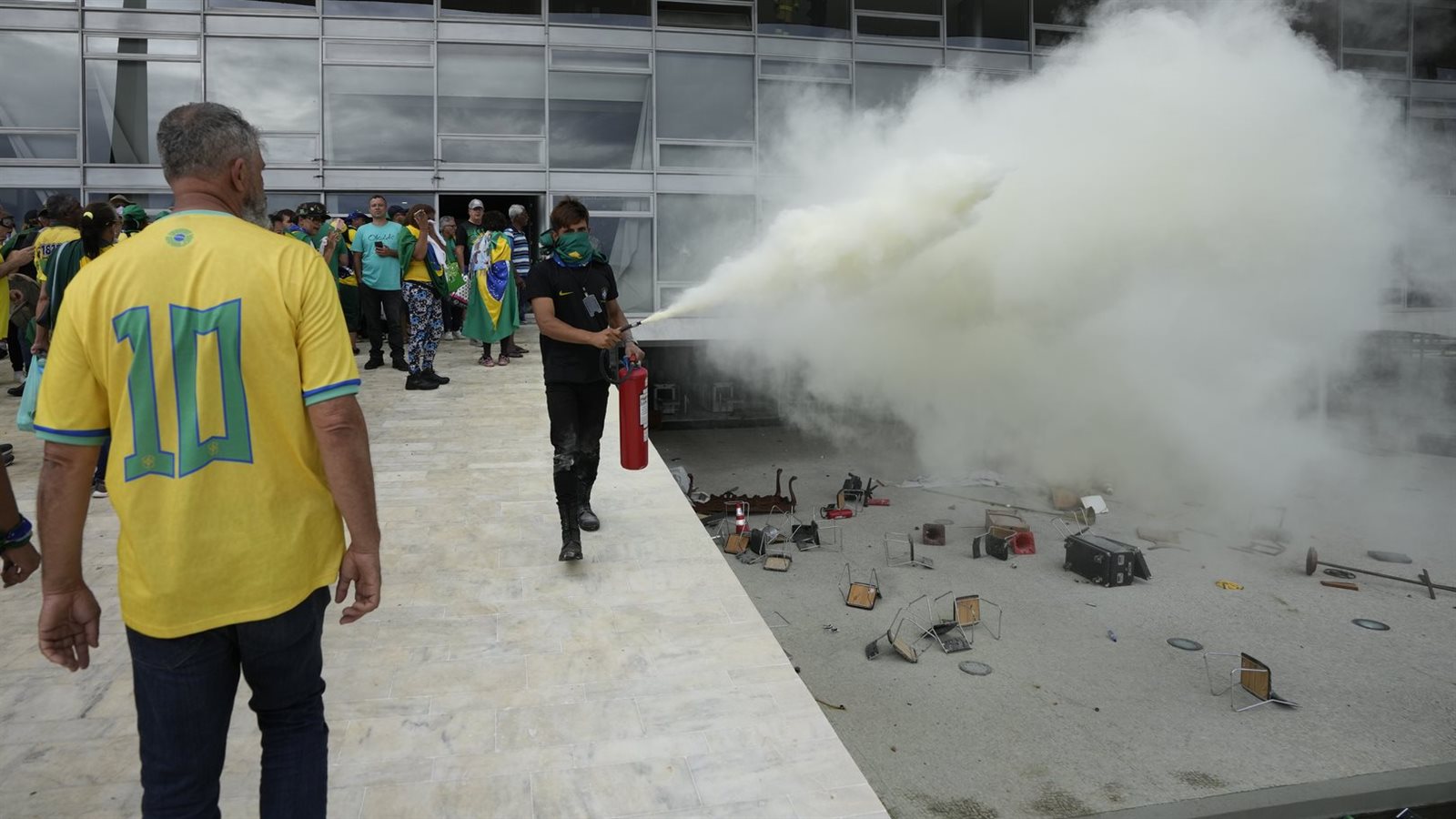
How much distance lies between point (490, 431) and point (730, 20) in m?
9.61

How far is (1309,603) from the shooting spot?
832 centimetres

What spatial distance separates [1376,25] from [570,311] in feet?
56.2

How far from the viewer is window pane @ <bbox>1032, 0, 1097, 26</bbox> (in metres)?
15.1

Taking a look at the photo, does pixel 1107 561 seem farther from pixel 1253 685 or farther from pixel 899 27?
pixel 899 27

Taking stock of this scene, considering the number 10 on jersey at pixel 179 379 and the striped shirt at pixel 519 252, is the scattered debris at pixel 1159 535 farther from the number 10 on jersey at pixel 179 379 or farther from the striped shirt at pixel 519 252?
the number 10 on jersey at pixel 179 379

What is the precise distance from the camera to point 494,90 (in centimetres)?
1397

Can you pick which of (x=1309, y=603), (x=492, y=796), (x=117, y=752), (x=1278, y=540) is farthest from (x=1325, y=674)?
(x=117, y=752)

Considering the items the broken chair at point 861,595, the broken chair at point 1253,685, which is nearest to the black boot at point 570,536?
the broken chair at point 861,595

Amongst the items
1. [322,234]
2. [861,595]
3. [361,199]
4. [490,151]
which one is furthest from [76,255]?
[490,151]

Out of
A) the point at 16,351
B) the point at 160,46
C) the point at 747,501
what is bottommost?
the point at 747,501

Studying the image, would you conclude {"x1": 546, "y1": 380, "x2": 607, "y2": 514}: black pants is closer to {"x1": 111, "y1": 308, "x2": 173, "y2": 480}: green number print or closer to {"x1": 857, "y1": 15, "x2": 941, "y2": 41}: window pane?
{"x1": 111, "y1": 308, "x2": 173, "y2": 480}: green number print

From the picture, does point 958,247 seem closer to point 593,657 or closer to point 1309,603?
point 1309,603

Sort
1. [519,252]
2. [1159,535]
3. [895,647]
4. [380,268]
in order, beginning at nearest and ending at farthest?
[895,647] < [380,268] < [519,252] < [1159,535]

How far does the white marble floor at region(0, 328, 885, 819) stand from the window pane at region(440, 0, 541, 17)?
35.5ft
